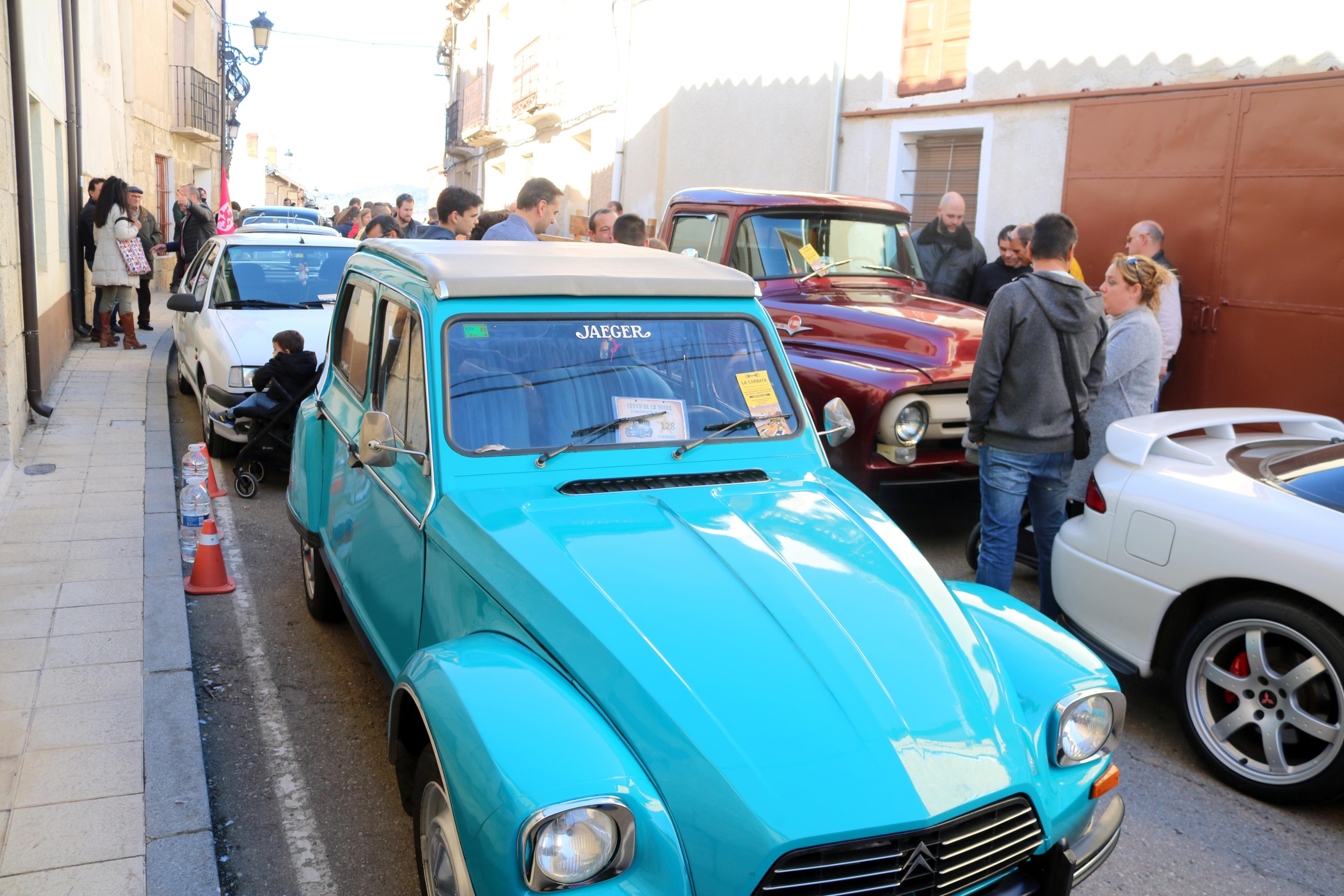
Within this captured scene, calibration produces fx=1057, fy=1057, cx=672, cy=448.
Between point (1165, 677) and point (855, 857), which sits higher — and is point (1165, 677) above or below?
below

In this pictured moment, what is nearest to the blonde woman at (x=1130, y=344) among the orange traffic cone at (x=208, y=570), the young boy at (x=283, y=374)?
the orange traffic cone at (x=208, y=570)

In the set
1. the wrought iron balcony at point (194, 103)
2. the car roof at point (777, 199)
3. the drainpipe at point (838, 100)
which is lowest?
the car roof at point (777, 199)

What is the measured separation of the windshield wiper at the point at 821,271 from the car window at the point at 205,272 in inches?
191

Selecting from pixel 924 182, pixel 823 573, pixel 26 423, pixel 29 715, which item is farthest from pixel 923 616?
pixel 924 182

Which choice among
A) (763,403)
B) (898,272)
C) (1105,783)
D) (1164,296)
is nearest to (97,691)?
(763,403)

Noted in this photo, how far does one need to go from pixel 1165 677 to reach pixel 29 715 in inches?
184

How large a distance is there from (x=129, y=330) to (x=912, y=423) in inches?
397

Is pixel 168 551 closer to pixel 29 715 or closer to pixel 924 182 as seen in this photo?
pixel 29 715

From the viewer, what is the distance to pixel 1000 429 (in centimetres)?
466

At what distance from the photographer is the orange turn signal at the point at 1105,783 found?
2.58 meters

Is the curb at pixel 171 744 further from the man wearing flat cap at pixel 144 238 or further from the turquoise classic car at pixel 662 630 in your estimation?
the man wearing flat cap at pixel 144 238

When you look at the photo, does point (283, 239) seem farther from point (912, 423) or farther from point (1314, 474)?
point (1314, 474)

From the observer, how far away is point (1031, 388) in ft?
15.1

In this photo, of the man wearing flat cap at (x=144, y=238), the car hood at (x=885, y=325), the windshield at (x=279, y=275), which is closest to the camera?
the car hood at (x=885, y=325)
